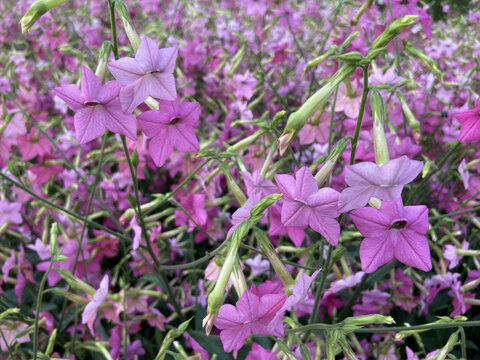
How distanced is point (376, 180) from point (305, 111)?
6.8 inches

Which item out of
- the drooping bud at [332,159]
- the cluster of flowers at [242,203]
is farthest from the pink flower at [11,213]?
the drooping bud at [332,159]

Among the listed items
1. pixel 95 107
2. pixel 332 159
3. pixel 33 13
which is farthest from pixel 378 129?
pixel 33 13

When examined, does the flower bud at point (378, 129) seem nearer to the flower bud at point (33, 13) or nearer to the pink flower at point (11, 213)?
the flower bud at point (33, 13)

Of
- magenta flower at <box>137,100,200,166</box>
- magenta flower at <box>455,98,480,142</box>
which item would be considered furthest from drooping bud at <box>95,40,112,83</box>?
magenta flower at <box>455,98,480,142</box>

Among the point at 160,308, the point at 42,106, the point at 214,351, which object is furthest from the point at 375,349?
the point at 42,106

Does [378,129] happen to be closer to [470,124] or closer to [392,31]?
[392,31]

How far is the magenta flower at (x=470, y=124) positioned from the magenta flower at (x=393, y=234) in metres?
0.38

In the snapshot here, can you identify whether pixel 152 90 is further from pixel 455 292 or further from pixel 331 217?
pixel 455 292

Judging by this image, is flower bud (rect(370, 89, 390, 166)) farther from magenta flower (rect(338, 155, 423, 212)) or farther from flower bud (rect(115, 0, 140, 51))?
flower bud (rect(115, 0, 140, 51))

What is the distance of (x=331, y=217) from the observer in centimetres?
80

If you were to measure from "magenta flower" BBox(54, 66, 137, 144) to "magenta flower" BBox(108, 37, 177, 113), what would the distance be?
5 cm

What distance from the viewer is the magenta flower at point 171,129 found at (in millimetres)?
957

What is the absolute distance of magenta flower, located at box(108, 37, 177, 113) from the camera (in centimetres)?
80

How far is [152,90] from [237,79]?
1201 mm
